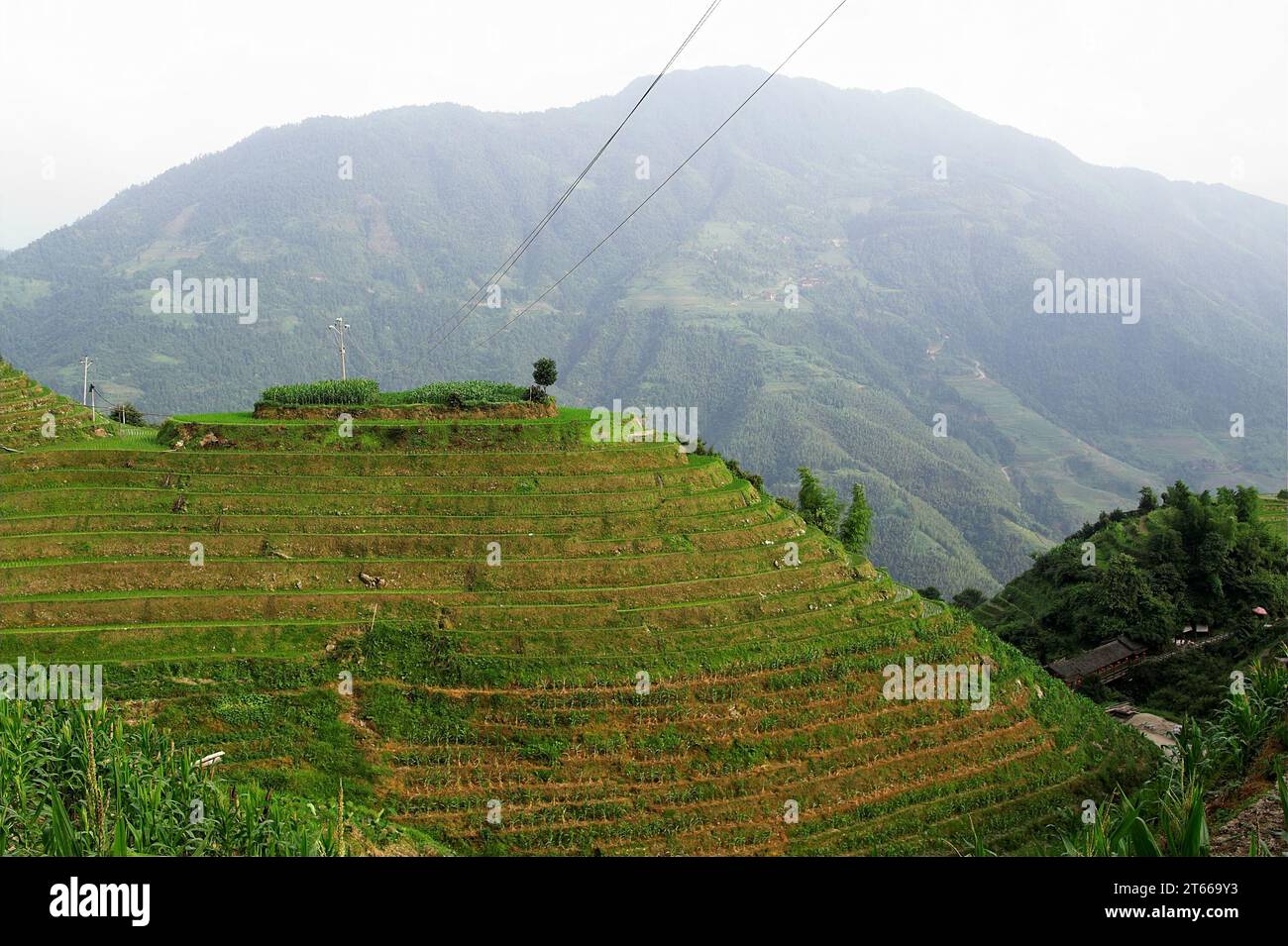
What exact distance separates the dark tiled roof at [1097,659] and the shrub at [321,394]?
141ft

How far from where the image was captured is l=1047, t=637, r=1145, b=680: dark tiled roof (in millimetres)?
48094

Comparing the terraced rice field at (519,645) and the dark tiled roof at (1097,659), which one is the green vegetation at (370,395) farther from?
the dark tiled roof at (1097,659)

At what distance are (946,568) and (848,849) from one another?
108646mm

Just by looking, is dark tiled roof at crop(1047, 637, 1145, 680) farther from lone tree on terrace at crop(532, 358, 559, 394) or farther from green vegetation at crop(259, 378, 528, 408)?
green vegetation at crop(259, 378, 528, 408)

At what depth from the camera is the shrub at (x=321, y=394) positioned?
34938 mm

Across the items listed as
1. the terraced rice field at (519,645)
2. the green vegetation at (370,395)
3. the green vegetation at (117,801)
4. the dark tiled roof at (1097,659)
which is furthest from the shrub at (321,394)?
the dark tiled roof at (1097,659)

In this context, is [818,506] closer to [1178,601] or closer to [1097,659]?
Result: [1097,659]

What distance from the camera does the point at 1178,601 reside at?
5172 centimetres

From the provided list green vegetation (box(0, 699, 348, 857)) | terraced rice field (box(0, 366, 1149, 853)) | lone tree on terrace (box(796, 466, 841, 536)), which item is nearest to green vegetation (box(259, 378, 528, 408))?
terraced rice field (box(0, 366, 1149, 853))

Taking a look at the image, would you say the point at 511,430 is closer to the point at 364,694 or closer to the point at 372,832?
the point at 364,694

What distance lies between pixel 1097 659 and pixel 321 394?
47781 mm

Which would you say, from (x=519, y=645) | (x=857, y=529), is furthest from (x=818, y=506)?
(x=519, y=645)
